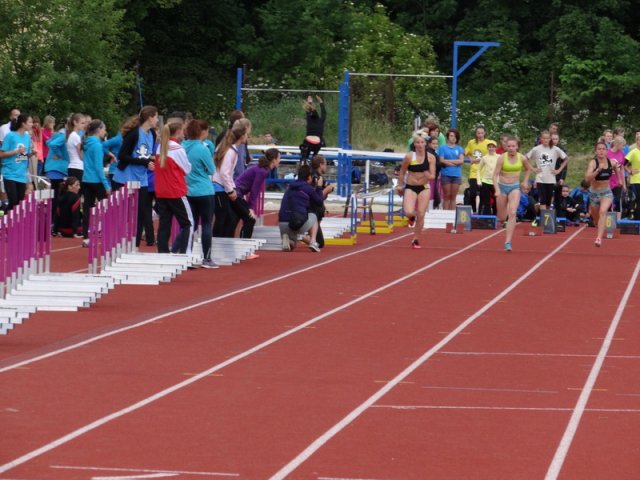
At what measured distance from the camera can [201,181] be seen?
17.4 m

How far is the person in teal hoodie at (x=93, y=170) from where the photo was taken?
64.3 feet

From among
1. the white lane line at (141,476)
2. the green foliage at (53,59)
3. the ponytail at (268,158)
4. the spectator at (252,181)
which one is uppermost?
the green foliage at (53,59)

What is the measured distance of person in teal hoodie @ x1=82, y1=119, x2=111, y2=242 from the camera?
19.6 m

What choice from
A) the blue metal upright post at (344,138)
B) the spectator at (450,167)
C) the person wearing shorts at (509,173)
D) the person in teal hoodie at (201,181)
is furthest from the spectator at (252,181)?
the blue metal upright post at (344,138)

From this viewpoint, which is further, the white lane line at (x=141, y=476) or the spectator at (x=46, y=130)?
the spectator at (x=46, y=130)

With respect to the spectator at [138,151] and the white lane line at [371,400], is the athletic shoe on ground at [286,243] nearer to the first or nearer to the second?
the spectator at [138,151]

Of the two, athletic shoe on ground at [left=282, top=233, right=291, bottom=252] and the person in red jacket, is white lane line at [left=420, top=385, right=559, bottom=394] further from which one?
athletic shoe on ground at [left=282, top=233, right=291, bottom=252]

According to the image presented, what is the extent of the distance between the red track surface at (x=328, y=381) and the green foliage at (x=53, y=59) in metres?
20.8

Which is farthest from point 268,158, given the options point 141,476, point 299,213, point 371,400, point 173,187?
point 141,476

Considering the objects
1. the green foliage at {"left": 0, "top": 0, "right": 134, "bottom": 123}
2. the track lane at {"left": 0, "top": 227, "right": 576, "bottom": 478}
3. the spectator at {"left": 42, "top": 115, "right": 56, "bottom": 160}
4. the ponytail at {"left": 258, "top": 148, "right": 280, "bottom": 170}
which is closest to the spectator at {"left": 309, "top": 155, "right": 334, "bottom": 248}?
the ponytail at {"left": 258, "top": 148, "right": 280, "bottom": 170}

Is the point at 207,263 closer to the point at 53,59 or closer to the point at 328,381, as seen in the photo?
the point at 328,381

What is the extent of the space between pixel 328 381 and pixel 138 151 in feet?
29.2

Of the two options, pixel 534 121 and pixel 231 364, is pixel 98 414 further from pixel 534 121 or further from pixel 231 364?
pixel 534 121

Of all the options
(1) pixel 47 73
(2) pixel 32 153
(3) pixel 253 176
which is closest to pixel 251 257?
(3) pixel 253 176
